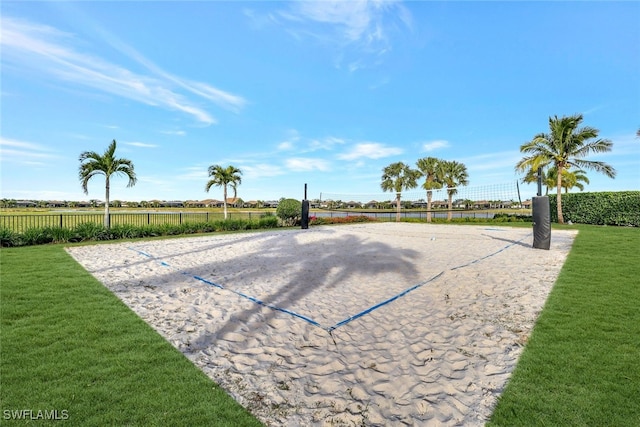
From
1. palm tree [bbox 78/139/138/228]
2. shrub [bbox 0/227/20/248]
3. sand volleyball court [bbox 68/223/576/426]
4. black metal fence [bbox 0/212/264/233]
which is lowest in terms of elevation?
sand volleyball court [bbox 68/223/576/426]

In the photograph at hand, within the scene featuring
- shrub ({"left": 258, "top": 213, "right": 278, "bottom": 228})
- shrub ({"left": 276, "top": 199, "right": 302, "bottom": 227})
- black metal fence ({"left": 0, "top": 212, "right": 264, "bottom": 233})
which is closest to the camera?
black metal fence ({"left": 0, "top": 212, "right": 264, "bottom": 233})

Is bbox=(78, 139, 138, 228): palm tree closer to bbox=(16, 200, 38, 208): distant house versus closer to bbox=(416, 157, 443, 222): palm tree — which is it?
bbox=(416, 157, 443, 222): palm tree

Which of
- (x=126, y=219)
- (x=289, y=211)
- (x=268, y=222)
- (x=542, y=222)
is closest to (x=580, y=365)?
(x=542, y=222)

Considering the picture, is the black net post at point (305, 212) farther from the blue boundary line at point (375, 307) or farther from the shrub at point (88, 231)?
the blue boundary line at point (375, 307)

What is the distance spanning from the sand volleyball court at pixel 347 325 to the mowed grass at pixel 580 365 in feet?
0.47

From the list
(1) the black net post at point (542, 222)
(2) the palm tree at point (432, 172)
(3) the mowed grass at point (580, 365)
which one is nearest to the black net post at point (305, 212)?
(1) the black net post at point (542, 222)

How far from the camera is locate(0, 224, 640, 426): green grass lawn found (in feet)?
6.49

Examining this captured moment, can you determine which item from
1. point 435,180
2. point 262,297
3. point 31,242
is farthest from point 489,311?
point 435,180

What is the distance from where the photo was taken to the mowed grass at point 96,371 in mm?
1959

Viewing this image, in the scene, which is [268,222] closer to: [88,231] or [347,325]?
[88,231]

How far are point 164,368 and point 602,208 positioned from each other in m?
22.6

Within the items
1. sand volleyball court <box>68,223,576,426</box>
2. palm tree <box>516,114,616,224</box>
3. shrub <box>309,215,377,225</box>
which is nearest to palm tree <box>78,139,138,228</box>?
sand volleyball court <box>68,223,576,426</box>

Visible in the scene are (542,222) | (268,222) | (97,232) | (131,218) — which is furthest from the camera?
(268,222)

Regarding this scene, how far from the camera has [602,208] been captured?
56.4ft
